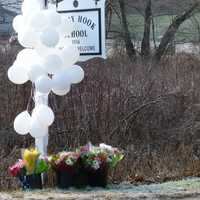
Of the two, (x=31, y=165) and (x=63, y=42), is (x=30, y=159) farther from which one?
(x=63, y=42)

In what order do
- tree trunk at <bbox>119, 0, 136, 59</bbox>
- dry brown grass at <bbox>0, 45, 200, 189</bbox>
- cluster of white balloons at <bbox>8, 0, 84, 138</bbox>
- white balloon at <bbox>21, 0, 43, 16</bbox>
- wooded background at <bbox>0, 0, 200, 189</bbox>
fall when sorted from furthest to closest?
tree trunk at <bbox>119, 0, 136, 59</bbox> → dry brown grass at <bbox>0, 45, 200, 189</bbox> → wooded background at <bbox>0, 0, 200, 189</bbox> → white balloon at <bbox>21, 0, 43, 16</bbox> → cluster of white balloons at <bbox>8, 0, 84, 138</bbox>

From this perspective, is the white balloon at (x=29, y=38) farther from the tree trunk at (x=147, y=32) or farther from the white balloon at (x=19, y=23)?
the tree trunk at (x=147, y=32)

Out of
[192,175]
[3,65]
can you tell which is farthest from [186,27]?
[192,175]

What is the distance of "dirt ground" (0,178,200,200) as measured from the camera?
23.8 ft

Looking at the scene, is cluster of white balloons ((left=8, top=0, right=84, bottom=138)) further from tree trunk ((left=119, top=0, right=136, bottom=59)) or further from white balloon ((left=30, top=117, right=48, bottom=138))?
tree trunk ((left=119, top=0, right=136, bottom=59))

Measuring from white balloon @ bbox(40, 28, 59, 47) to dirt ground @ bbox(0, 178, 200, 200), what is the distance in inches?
59.9

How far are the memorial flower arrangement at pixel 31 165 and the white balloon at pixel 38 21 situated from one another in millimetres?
1305

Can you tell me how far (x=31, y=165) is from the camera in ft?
24.5

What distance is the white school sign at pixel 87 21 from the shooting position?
28.1ft

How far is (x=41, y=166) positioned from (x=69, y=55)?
1229 millimetres

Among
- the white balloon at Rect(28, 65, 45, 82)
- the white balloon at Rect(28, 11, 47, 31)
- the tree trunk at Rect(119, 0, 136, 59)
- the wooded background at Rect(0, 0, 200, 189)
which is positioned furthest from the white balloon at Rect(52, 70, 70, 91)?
the tree trunk at Rect(119, 0, 136, 59)

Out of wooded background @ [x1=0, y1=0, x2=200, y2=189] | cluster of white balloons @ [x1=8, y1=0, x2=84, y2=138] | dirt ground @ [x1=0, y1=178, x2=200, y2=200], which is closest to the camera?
dirt ground @ [x1=0, y1=178, x2=200, y2=200]

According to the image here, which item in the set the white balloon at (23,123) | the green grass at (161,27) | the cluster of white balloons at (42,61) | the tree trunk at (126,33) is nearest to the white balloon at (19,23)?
the cluster of white balloons at (42,61)

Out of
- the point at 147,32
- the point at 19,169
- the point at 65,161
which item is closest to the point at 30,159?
the point at 19,169
